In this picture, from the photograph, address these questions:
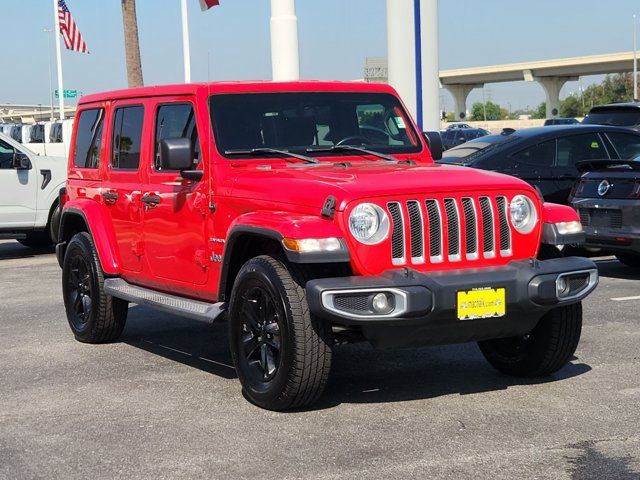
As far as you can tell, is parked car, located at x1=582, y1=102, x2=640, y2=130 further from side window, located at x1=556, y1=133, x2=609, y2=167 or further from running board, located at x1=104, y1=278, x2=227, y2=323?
running board, located at x1=104, y1=278, x2=227, y2=323

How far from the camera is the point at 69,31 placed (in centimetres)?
3500

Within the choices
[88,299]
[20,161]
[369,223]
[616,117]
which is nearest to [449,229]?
[369,223]

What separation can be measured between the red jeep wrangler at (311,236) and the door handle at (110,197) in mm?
17

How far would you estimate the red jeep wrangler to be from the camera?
590 cm

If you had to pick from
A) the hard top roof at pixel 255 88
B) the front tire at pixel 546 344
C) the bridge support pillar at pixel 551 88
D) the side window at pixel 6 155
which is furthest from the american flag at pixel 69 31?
the bridge support pillar at pixel 551 88

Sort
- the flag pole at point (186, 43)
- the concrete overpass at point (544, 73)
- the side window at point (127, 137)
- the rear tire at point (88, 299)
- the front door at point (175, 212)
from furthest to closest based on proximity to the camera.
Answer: the concrete overpass at point (544, 73) → the flag pole at point (186, 43) → the rear tire at point (88, 299) → the side window at point (127, 137) → the front door at point (175, 212)

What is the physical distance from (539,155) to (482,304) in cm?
694

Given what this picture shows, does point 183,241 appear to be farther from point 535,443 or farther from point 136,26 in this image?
point 136,26

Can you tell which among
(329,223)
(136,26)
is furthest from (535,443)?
(136,26)

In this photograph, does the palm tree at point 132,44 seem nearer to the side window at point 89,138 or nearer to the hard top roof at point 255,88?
the side window at point 89,138

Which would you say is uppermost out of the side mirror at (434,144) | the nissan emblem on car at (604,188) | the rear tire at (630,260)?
the side mirror at (434,144)

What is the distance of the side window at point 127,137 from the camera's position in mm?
8023

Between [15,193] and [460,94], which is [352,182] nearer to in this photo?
[15,193]

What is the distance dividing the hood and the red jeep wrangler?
12mm
